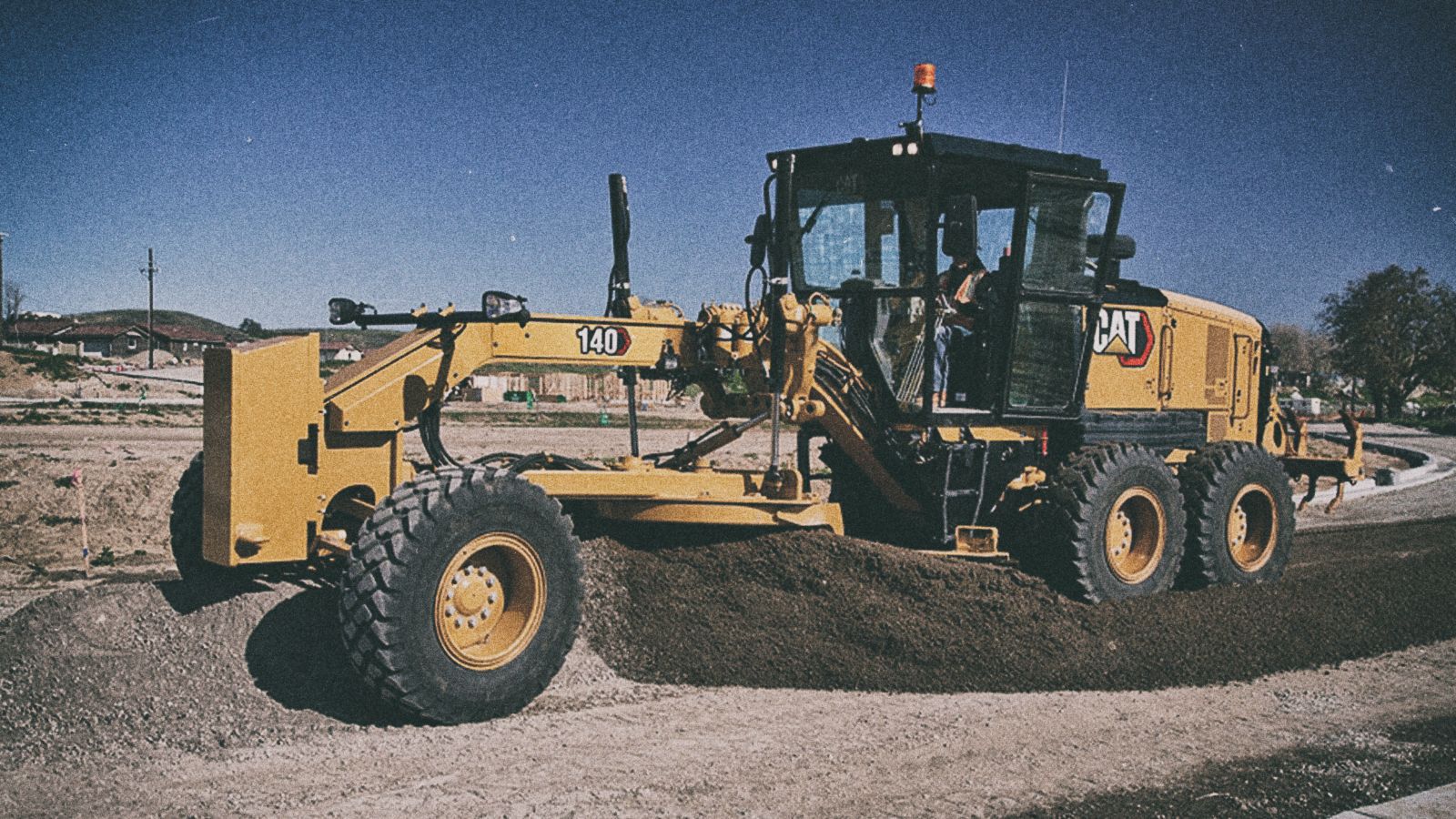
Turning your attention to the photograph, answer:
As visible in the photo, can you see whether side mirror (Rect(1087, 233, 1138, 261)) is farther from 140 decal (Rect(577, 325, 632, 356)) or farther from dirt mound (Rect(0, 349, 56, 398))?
dirt mound (Rect(0, 349, 56, 398))

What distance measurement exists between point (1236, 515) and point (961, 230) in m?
4.12

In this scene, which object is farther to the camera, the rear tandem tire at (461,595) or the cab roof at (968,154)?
the cab roof at (968,154)

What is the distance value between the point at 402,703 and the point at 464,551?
78cm

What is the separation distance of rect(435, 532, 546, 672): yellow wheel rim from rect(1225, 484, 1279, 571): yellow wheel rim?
20.9 ft

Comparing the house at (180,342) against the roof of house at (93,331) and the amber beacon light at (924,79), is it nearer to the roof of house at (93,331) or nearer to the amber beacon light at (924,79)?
the roof of house at (93,331)

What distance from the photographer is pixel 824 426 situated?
8.54 meters

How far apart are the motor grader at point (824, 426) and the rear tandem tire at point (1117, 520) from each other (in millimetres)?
24

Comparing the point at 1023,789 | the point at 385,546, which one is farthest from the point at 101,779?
the point at 1023,789

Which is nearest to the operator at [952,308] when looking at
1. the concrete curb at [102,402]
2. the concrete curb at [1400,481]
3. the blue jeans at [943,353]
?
the blue jeans at [943,353]

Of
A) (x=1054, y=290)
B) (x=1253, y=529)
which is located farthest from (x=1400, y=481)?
(x=1054, y=290)

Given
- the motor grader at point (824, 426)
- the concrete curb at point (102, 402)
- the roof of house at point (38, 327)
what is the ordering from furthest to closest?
1. the roof of house at point (38, 327)
2. the concrete curb at point (102, 402)
3. the motor grader at point (824, 426)

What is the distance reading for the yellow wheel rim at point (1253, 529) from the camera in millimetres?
9789

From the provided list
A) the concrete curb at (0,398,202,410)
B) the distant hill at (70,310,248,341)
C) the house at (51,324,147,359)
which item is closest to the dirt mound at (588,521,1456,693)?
the concrete curb at (0,398,202,410)

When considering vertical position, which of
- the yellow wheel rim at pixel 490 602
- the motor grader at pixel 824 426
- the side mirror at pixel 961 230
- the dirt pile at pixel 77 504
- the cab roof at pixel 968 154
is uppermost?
the cab roof at pixel 968 154
